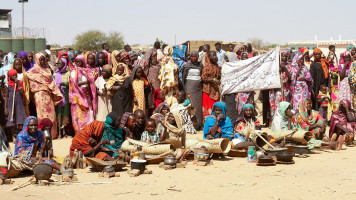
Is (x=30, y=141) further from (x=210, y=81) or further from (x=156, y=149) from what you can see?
(x=210, y=81)

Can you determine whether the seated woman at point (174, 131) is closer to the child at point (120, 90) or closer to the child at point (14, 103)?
the child at point (120, 90)

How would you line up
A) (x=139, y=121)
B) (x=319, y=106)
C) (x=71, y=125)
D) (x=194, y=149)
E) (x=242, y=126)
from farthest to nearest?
(x=319, y=106), (x=71, y=125), (x=242, y=126), (x=139, y=121), (x=194, y=149)

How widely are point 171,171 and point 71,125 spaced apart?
456 cm

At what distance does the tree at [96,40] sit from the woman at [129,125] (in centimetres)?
3926

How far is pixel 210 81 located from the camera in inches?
468

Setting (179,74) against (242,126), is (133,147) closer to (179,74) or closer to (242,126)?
(242,126)

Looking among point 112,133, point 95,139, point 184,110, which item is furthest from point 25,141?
point 184,110

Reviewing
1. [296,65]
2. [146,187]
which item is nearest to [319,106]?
[296,65]

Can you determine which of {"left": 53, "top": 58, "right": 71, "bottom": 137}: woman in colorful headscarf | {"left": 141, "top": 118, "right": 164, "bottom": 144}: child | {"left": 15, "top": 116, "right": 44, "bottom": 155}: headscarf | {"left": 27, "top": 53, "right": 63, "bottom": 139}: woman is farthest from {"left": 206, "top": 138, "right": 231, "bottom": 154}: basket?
{"left": 53, "top": 58, "right": 71, "bottom": 137}: woman in colorful headscarf

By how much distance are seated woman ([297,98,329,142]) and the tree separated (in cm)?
3873

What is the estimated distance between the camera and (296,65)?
12.2 metres

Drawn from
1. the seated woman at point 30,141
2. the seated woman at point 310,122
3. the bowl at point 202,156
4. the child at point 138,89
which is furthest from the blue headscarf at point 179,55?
the seated woman at point 30,141

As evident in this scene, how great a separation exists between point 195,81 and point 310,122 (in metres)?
3.02

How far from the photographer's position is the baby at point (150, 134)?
8.56m
